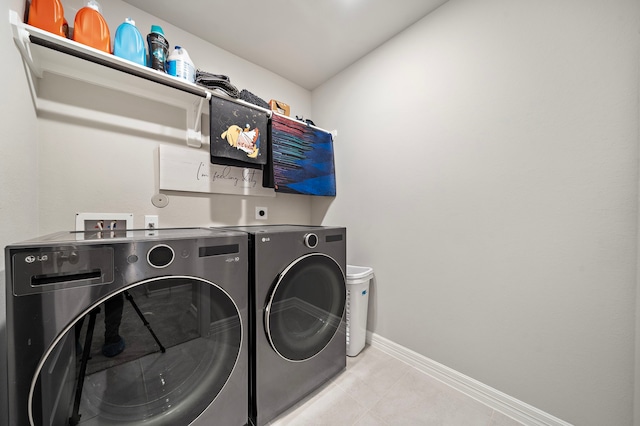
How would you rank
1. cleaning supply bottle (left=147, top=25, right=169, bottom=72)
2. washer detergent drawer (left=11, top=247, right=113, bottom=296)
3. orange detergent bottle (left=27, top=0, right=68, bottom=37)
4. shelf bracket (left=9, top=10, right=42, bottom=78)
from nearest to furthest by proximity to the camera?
1. washer detergent drawer (left=11, top=247, right=113, bottom=296)
2. shelf bracket (left=9, top=10, right=42, bottom=78)
3. orange detergent bottle (left=27, top=0, right=68, bottom=37)
4. cleaning supply bottle (left=147, top=25, right=169, bottom=72)

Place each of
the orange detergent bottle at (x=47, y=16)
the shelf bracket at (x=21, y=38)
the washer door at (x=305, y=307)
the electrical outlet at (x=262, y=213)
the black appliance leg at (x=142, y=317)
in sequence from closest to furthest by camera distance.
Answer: the black appliance leg at (x=142, y=317) → the shelf bracket at (x=21, y=38) → the orange detergent bottle at (x=47, y=16) → the washer door at (x=305, y=307) → the electrical outlet at (x=262, y=213)

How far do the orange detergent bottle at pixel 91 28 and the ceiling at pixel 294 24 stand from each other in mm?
388

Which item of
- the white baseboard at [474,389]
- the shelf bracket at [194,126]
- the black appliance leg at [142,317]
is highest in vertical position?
the shelf bracket at [194,126]

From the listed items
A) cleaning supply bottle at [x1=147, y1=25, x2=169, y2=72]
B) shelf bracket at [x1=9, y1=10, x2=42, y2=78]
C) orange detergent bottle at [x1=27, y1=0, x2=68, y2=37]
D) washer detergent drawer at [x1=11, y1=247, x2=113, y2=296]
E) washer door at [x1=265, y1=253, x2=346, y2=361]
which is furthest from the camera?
cleaning supply bottle at [x1=147, y1=25, x2=169, y2=72]

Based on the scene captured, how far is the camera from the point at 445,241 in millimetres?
1326

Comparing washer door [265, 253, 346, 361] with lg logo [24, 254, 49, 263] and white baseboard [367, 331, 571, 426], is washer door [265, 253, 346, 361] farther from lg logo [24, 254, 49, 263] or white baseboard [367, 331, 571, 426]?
lg logo [24, 254, 49, 263]

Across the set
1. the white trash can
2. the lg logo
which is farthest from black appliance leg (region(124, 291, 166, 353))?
the white trash can

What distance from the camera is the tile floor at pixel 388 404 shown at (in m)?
1.05

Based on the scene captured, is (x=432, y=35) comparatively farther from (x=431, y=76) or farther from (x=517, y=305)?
(x=517, y=305)

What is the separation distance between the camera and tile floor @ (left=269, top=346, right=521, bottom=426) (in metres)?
1.05

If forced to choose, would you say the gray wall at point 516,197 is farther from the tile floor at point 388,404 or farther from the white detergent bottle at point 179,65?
the white detergent bottle at point 179,65

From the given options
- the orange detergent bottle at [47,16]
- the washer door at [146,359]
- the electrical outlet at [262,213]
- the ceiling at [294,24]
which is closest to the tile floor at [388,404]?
the washer door at [146,359]

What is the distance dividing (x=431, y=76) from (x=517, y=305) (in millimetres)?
1363

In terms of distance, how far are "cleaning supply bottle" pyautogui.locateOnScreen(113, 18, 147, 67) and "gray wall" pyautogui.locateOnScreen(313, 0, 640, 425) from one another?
1457 millimetres
